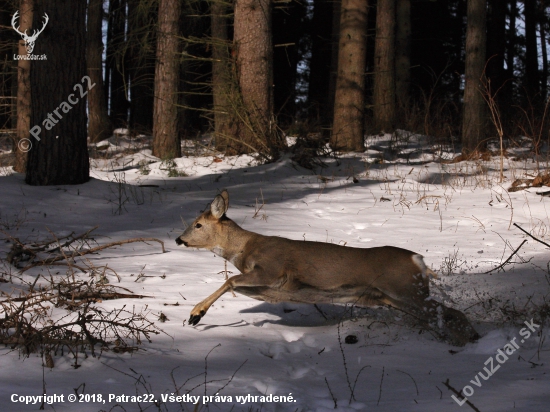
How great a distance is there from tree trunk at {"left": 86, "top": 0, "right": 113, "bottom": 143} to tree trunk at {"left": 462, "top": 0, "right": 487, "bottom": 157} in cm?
1110

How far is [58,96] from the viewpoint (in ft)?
29.5

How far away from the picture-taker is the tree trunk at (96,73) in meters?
19.9

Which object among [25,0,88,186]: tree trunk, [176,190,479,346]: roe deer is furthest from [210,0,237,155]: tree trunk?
[176,190,479,346]: roe deer

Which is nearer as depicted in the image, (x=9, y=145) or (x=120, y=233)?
(x=120, y=233)

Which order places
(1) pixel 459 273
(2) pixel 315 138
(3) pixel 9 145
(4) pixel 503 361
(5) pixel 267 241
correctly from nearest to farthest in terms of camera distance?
1. (4) pixel 503 361
2. (5) pixel 267 241
3. (1) pixel 459 273
4. (2) pixel 315 138
5. (3) pixel 9 145

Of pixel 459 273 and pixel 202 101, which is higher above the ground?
pixel 202 101

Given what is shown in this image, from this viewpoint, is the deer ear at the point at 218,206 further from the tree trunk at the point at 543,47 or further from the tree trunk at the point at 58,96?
the tree trunk at the point at 543,47

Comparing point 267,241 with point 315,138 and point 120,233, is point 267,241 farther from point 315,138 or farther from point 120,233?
point 315,138

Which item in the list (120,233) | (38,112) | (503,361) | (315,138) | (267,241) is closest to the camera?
(503,361)

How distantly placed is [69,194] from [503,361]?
6659mm

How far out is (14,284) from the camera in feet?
17.9

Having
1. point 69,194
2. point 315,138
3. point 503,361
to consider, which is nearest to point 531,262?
point 503,361

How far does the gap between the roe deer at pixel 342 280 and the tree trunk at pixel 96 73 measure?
51.1ft

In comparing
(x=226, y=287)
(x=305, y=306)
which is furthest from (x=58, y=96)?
(x=226, y=287)
